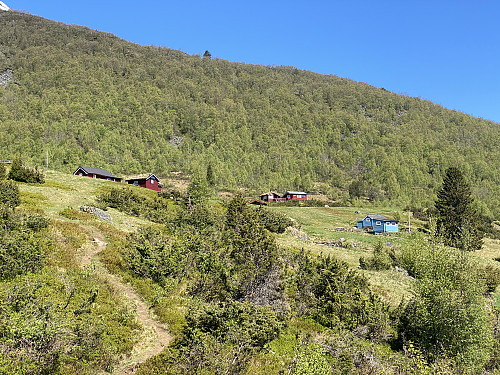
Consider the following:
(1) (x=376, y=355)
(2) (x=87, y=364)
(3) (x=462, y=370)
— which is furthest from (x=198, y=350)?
(3) (x=462, y=370)

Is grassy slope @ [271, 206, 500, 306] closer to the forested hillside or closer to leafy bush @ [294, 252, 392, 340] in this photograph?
leafy bush @ [294, 252, 392, 340]

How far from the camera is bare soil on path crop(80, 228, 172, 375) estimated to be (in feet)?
31.2

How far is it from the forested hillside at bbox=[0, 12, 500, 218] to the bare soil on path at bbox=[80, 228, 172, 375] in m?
91.8

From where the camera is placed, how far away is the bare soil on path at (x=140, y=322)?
952 centimetres

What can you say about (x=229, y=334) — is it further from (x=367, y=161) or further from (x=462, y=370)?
(x=367, y=161)

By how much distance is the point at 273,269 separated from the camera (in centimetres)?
1664

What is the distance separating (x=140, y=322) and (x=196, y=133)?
152105 millimetres

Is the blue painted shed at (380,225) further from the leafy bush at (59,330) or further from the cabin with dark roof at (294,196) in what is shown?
the leafy bush at (59,330)

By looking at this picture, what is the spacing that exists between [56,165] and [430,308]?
102 m

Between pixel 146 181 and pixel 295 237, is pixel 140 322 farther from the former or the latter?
pixel 146 181

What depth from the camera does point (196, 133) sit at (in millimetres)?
158500

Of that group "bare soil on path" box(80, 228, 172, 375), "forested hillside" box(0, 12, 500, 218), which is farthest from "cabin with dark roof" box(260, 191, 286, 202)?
"bare soil on path" box(80, 228, 172, 375)

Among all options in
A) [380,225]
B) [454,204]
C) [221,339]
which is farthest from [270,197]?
[221,339]

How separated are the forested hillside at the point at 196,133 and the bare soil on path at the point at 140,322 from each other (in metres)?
91.8
